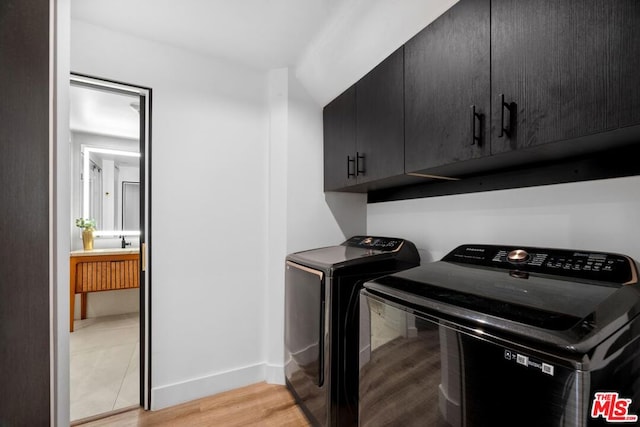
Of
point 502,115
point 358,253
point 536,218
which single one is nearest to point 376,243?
point 358,253

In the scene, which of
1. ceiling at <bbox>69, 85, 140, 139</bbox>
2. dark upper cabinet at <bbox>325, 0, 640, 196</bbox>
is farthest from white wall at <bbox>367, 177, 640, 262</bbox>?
ceiling at <bbox>69, 85, 140, 139</bbox>

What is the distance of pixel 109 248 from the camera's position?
3607 mm

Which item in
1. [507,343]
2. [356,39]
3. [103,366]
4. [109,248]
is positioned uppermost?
[356,39]

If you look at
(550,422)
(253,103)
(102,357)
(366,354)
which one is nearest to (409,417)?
(366,354)

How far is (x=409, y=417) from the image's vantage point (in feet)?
3.27

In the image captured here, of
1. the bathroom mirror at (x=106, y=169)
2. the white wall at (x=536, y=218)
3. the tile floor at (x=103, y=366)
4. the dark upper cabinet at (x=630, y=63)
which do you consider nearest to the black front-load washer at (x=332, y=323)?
the white wall at (x=536, y=218)

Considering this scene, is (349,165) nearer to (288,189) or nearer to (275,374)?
(288,189)

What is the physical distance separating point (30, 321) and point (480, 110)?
5.32ft

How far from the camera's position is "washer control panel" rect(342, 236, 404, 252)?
181cm

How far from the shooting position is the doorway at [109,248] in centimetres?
191

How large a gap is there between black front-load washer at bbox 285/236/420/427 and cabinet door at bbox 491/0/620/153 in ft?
2.85

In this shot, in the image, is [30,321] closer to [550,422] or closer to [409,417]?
[409,417]

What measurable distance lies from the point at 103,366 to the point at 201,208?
1.70 metres

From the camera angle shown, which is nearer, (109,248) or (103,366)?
(103,366)
